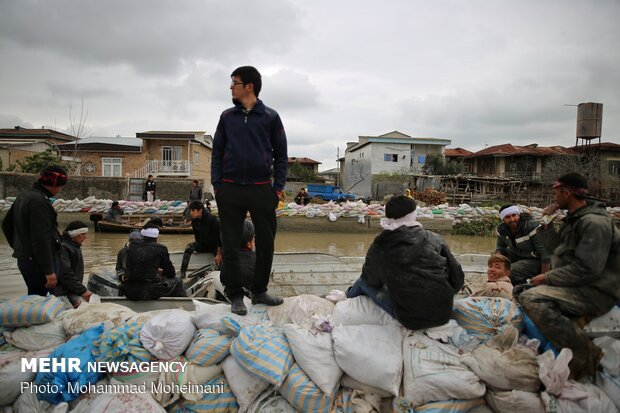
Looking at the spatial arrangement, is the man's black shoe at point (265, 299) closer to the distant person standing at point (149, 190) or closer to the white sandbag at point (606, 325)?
the white sandbag at point (606, 325)

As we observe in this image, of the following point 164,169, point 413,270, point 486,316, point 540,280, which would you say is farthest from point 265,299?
point 164,169

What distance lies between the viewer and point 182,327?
2273 mm

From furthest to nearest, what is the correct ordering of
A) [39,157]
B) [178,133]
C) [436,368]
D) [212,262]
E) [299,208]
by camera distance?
[178,133] → [39,157] → [299,208] → [212,262] → [436,368]

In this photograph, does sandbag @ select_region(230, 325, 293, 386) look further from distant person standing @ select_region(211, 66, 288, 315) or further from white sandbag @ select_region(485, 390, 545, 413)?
white sandbag @ select_region(485, 390, 545, 413)

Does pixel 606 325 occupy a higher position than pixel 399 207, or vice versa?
pixel 399 207

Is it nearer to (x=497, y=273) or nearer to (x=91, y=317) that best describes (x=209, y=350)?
(x=91, y=317)

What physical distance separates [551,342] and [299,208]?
12784 mm

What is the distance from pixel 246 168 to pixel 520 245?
2.64 meters

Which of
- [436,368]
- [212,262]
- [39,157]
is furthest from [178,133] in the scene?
[436,368]

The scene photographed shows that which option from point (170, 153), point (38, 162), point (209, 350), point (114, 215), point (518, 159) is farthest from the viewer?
point (518, 159)

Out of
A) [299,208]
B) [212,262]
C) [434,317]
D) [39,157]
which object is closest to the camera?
[434,317]

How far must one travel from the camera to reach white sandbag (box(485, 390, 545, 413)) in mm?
1880

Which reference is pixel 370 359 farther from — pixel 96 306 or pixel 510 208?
pixel 510 208

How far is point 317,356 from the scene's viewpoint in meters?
2.12
